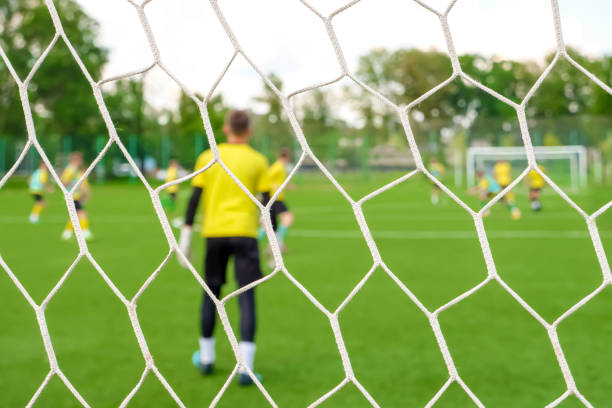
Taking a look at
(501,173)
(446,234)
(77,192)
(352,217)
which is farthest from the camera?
(501,173)

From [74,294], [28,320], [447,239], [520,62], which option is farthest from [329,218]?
[520,62]

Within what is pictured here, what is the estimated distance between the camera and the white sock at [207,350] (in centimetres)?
328

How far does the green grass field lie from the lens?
3.10 m

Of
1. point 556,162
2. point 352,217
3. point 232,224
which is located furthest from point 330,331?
point 556,162

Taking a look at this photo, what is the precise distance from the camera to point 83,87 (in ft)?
107

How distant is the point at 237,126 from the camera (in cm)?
330

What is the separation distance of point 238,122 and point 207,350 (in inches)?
42.1

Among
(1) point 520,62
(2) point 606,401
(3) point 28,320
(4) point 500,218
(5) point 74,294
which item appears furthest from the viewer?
(4) point 500,218

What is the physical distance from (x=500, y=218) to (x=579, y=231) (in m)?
2.70

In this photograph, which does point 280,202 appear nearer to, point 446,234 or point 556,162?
point 446,234

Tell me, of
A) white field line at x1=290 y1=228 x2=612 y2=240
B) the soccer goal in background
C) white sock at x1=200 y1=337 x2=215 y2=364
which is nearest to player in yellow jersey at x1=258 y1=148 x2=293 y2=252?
white sock at x1=200 y1=337 x2=215 y2=364

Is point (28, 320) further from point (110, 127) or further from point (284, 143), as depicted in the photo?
point (284, 143)

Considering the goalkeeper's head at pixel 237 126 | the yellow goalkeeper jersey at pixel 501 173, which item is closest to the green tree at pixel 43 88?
the yellow goalkeeper jersey at pixel 501 173

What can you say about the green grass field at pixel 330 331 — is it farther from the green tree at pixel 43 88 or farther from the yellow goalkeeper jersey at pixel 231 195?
the green tree at pixel 43 88
